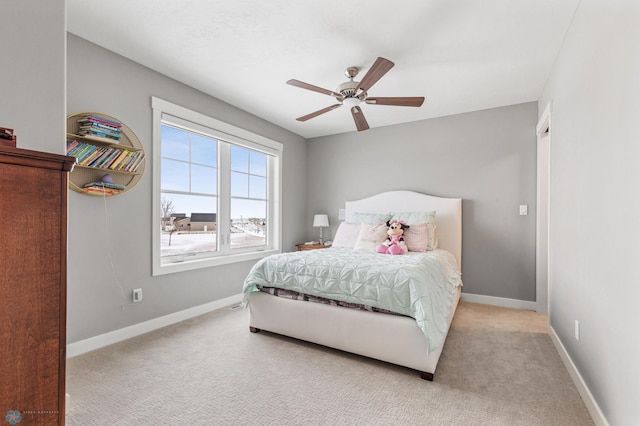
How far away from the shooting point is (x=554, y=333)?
8.40ft

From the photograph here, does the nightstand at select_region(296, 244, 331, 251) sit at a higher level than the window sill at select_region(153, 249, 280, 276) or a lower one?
higher

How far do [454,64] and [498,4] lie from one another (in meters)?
0.76

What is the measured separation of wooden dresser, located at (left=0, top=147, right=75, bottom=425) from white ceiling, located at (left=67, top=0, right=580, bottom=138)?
1.67m

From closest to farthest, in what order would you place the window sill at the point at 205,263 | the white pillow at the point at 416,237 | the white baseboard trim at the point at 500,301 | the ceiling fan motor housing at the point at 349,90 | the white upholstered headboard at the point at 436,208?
1. the ceiling fan motor housing at the point at 349,90
2. the window sill at the point at 205,263
3. the white pillow at the point at 416,237
4. the white baseboard trim at the point at 500,301
5. the white upholstered headboard at the point at 436,208

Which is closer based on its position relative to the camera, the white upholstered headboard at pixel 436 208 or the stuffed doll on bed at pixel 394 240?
the stuffed doll on bed at pixel 394 240

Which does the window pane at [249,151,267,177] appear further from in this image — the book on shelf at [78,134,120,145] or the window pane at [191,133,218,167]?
the book on shelf at [78,134,120,145]

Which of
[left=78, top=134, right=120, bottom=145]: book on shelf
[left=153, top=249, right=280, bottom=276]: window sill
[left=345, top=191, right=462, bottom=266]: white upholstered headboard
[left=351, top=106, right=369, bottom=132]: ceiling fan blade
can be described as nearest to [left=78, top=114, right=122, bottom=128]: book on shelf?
[left=78, top=134, right=120, bottom=145]: book on shelf

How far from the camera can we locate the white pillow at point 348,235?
378cm

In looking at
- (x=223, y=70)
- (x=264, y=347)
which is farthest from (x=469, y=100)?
(x=264, y=347)

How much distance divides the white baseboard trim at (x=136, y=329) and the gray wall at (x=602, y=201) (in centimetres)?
332

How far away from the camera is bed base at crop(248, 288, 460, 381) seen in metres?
2.02

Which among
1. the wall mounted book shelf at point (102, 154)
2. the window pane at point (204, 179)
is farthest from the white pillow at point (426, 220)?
the wall mounted book shelf at point (102, 154)

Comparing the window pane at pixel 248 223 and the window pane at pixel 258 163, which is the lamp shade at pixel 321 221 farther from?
the window pane at pixel 258 163

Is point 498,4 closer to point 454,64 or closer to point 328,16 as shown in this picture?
point 454,64
